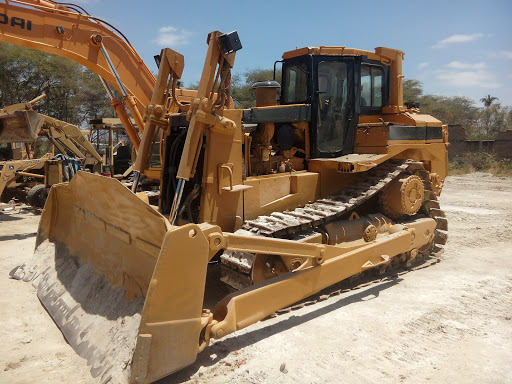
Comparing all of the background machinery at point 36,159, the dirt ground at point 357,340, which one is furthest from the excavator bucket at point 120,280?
the background machinery at point 36,159

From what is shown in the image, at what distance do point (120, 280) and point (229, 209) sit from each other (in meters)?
1.36

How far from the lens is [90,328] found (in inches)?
136

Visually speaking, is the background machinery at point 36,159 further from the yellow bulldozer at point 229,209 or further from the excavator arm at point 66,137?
the yellow bulldozer at point 229,209

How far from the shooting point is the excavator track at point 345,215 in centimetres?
415

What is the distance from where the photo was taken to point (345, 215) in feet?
17.7

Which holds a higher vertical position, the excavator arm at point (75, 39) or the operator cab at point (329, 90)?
the excavator arm at point (75, 39)

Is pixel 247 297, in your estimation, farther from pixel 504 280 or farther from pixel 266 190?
pixel 504 280

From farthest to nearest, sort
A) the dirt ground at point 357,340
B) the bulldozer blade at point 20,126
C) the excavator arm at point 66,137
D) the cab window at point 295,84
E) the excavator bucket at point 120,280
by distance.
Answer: the excavator arm at point 66,137 < the bulldozer blade at point 20,126 < the cab window at point 295,84 < the dirt ground at point 357,340 < the excavator bucket at point 120,280

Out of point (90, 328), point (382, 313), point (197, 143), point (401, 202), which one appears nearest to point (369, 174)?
point (401, 202)

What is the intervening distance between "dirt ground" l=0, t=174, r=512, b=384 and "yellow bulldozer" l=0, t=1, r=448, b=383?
245 millimetres

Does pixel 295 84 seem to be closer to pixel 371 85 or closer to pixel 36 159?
pixel 371 85

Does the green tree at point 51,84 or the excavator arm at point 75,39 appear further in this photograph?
the green tree at point 51,84

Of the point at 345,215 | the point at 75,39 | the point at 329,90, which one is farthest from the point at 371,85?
the point at 75,39

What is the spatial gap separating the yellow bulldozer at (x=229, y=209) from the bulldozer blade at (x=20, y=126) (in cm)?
414
